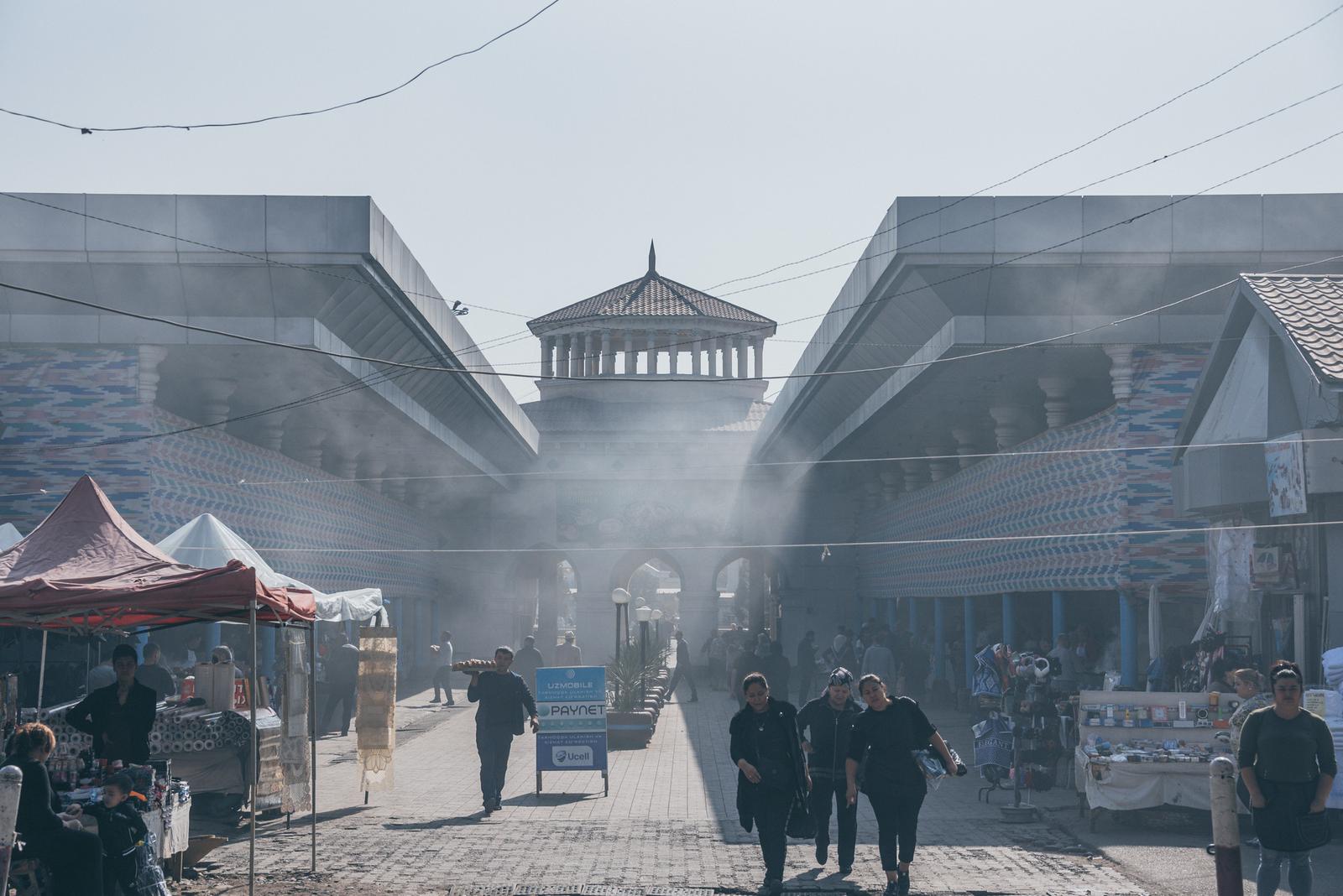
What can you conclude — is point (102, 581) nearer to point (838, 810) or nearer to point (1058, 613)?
point (838, 810)

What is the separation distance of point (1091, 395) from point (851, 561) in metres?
19.3

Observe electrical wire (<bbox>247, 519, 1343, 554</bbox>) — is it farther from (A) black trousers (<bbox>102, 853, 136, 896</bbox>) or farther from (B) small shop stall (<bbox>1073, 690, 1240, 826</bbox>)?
(A) black trousers (<bbox>102, 853, 136, 896</bbox>)

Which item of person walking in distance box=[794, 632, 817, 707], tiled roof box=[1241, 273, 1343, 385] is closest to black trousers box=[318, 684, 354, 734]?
person walking in distance box=[794, 632, 817, 707]

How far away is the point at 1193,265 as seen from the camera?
19562 millimetres

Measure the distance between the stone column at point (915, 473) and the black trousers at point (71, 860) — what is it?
2825cm

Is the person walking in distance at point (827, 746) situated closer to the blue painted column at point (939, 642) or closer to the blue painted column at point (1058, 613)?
the blue painted column at point (1058, 613)

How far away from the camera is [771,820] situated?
10.1 m

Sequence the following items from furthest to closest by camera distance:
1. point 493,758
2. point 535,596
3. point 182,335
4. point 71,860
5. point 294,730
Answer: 1. point 535,596
2. point 182,335
3. point 493,758
4. point 294,730
5. point 71,860

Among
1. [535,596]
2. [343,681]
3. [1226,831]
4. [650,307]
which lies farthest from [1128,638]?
[650,307]

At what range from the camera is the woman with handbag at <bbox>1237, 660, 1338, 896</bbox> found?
8.64m

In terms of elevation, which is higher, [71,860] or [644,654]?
[644,654]

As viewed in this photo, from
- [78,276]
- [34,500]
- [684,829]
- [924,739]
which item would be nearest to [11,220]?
[78,276]

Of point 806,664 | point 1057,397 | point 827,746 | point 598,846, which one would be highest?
point 1057,397

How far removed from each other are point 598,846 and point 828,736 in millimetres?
2192
